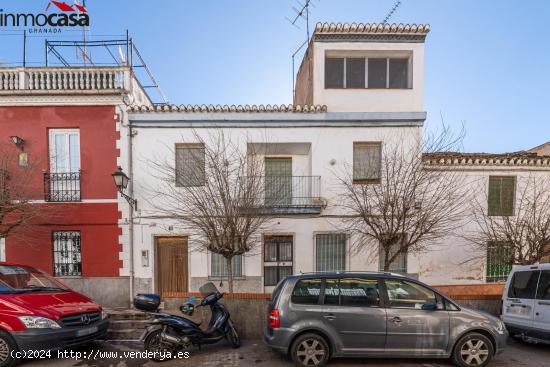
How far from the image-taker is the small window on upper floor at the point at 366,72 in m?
8.98

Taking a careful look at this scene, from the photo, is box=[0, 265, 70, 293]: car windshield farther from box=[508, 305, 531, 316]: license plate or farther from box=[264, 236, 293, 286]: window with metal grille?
box=[508, 305, 531, 316]: license plate

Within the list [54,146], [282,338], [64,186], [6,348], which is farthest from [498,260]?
[54,146]

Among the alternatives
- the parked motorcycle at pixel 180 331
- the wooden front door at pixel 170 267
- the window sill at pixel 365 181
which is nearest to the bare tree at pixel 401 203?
the window sill at pixel 365 181

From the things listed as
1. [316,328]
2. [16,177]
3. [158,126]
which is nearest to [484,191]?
[316,328]

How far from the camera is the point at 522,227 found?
7367mm

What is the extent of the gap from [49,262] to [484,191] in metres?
14.5

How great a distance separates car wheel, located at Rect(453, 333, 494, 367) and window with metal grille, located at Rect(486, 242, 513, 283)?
410cm

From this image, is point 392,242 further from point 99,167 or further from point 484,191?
point 99,167

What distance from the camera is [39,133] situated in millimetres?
8250

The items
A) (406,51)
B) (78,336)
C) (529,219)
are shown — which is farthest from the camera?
(406,51)

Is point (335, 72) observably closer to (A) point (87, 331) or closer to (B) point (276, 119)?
(B) point (276, 119)

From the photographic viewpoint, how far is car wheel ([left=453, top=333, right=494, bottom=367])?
14.6 ft

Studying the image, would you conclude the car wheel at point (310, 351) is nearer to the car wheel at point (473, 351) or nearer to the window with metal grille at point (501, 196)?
the car wheel at point (473, 351)

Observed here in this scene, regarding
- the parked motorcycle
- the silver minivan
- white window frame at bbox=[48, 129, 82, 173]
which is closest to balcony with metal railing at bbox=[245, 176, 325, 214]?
the parked motorcycle
